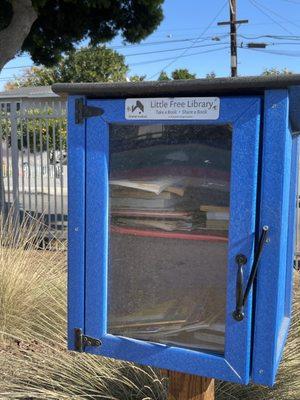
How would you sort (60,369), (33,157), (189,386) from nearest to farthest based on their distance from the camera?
(189,386)
(60,369)
(33,157)

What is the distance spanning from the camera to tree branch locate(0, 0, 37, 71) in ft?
29.4

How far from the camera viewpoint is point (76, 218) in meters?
2.24

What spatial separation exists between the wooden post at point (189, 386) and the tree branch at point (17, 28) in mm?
7643

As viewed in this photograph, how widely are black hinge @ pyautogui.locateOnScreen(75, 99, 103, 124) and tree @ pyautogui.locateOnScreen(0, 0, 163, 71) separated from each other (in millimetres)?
7875

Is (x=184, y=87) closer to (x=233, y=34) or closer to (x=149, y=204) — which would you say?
(x=149, y=204)

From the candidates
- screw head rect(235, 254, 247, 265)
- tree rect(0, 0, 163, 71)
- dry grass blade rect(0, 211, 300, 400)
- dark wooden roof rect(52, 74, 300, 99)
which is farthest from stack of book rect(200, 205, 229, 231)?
tree rect(0, 0, 163, 71)

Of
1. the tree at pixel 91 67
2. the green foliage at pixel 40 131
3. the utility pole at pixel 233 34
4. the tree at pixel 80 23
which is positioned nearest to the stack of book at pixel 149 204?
the green foliage at pixel 40 131

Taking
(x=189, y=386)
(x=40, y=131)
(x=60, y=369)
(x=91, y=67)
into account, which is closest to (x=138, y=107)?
(x=189, y=386)

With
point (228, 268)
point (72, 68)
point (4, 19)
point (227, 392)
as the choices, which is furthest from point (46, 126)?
point (72, 68)

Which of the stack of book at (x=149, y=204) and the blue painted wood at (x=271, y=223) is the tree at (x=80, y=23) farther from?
the blue painted wood at (x=271, y=223)

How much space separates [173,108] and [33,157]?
7.04 metres

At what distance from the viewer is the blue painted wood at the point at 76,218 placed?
2.21 m

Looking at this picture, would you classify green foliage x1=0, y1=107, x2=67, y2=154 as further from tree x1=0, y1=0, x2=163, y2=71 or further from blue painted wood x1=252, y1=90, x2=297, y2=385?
blue painted wood x1=252, y1=90, x2=297, y2=385

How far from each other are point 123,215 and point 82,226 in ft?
0.55
